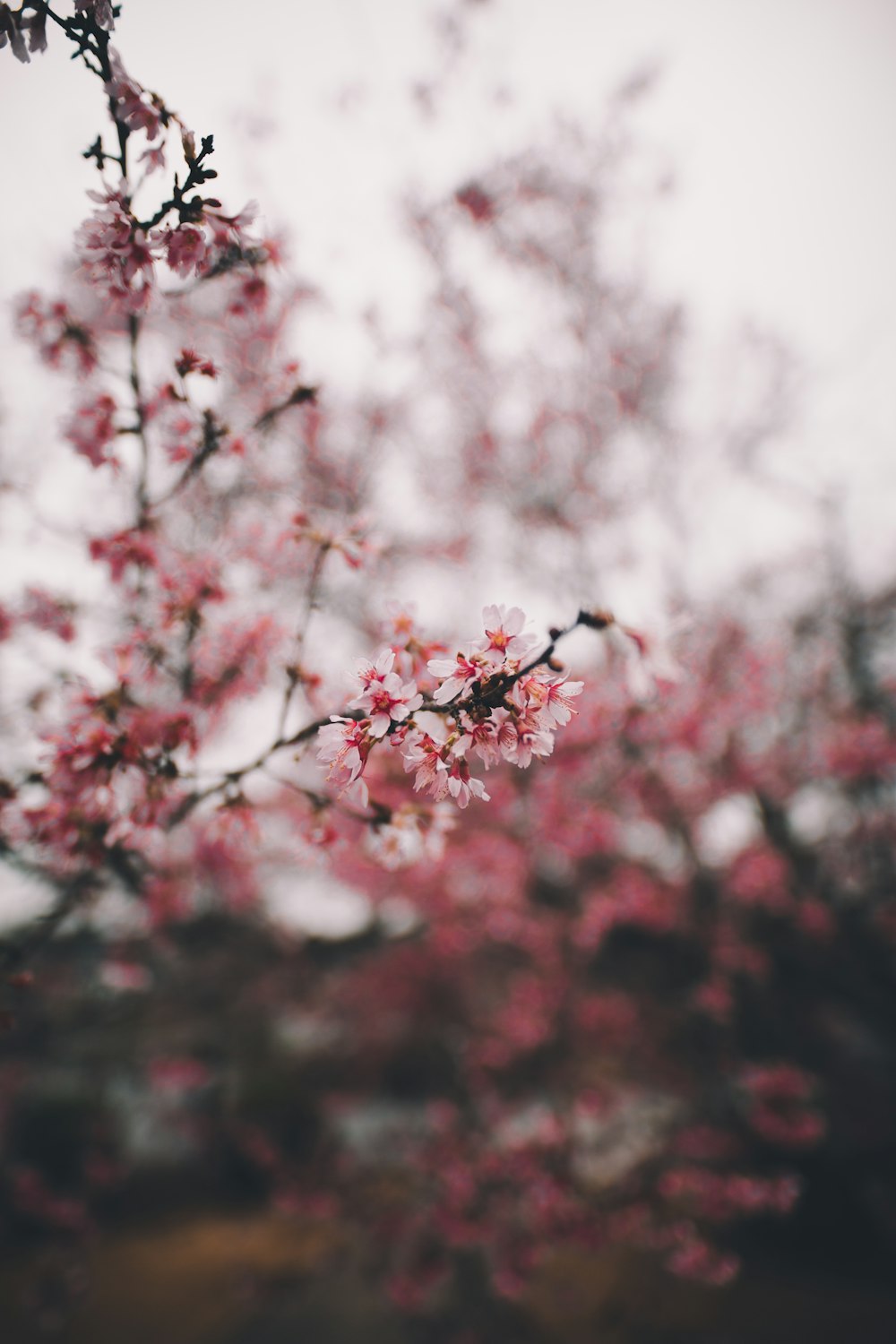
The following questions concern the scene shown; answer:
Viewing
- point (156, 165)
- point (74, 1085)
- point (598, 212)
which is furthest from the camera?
point (74, 1085)

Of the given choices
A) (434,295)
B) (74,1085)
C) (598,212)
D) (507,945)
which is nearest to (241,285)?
(434,295)

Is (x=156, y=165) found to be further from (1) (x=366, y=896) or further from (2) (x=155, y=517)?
(1) (x=366, y=896)

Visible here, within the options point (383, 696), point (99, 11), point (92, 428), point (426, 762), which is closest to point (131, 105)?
point (99, 11)

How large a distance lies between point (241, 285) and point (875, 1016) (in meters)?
9.22

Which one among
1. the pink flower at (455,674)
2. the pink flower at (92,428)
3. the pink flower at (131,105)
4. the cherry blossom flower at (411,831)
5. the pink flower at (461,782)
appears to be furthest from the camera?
the pink flower at (92,428)

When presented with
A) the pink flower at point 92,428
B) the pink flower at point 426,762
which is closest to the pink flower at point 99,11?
the pink flower at point 92,428

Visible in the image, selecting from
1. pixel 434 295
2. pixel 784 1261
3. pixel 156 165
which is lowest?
pixel 784 1261

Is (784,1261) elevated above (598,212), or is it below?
below

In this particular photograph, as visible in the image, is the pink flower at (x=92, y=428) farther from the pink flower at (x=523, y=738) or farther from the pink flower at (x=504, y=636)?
the pink flower at (x=523, y=738)

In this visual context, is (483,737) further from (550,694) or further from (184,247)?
(184,247)

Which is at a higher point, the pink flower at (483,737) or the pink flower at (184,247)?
the pink flower at (184,247)

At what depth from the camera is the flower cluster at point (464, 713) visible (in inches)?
54.9

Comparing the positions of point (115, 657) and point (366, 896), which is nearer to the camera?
point (115, 657)

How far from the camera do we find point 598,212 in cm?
683
